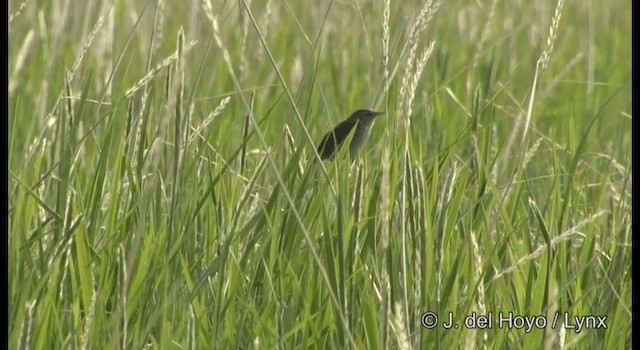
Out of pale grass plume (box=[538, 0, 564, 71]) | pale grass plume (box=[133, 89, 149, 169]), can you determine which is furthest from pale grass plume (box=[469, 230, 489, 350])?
pale grass plume (box=[133, 89, 149, 169])

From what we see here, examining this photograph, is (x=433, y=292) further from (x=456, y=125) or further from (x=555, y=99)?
(x=555, y=99)

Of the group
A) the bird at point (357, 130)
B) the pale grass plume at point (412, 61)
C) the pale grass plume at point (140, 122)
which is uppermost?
the pale grass plume at point (412, 61)

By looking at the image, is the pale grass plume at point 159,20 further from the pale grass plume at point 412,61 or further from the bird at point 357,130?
the bird at point 357,130

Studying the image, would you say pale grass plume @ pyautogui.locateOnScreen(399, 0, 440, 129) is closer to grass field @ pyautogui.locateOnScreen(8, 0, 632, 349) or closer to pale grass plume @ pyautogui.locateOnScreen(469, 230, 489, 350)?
grass field @ pyautogui.locateOnScreen(8, 0, 632, 349)

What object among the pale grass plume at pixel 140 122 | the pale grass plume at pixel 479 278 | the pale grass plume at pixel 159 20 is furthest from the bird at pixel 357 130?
the pale grass plume at pixel 479 278

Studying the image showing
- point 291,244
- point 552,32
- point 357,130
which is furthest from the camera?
point 357,130

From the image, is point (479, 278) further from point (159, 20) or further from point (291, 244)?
point (159, 20)

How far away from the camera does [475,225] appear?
2.70 meters

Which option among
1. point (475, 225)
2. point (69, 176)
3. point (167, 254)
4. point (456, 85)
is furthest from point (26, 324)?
point (456, 85)

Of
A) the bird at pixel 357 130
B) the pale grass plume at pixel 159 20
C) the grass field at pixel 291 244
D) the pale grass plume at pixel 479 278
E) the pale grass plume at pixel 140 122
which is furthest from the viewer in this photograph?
the bird at pixel 357 130

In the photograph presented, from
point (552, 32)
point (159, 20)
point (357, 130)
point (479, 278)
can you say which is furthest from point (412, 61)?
point (357, 130)

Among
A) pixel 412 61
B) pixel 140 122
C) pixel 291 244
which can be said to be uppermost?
pixel 412 61

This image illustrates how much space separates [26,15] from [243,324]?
3058 millimetres

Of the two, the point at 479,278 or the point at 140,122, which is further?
the point at 140,122
